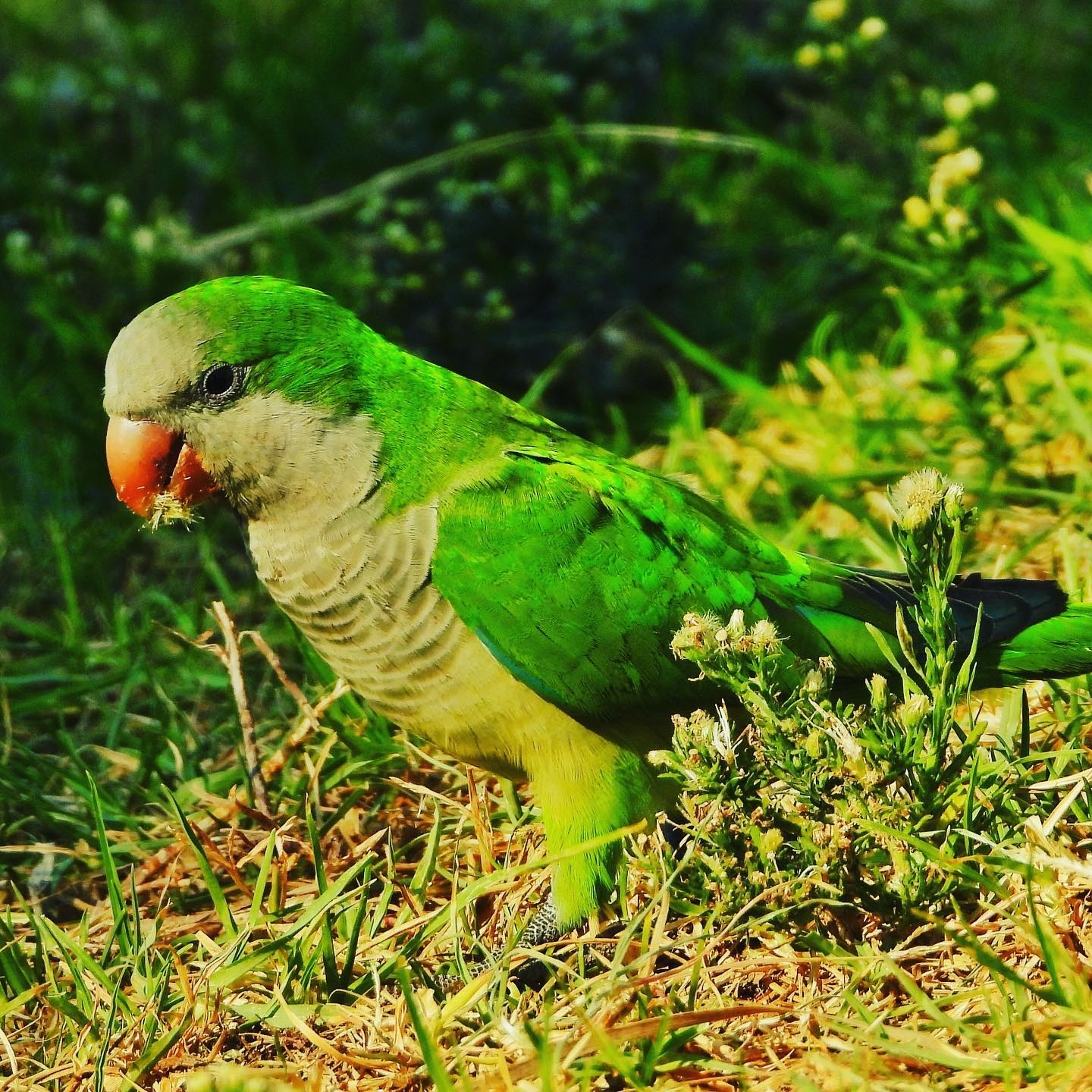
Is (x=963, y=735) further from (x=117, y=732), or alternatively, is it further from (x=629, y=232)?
(x=629, y=232)

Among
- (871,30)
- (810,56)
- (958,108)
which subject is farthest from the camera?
(810,56)

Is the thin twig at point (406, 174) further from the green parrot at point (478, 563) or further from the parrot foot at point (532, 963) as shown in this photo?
the parrot foot at point (532, 963)

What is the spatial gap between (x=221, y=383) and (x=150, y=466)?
0.75 ft

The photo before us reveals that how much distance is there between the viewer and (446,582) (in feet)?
8.41

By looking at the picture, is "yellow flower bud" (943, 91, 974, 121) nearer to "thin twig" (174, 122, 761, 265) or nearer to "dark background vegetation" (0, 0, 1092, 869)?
"dark background vegetation" (0, 0, 1092, 869)

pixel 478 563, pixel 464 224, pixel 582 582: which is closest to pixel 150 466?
pixel 478 563

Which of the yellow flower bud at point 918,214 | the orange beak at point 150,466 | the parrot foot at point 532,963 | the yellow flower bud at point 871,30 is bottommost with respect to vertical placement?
the parrot foot at point 532,963

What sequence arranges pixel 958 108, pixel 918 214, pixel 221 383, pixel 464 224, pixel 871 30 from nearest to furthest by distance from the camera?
pixel 221 383, pixel 918 214, pixel 958 108, pixel 871 30, pixel 464 224

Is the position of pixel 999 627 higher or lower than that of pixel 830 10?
lower

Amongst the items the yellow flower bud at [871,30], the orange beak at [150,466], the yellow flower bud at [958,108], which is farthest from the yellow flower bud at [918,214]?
the orange beak at [150,466]

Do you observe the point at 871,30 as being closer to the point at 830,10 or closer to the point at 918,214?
the point at 830,10

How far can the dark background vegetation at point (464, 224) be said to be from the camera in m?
3.55

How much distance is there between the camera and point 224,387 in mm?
2668

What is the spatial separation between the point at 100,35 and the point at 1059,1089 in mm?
6777
